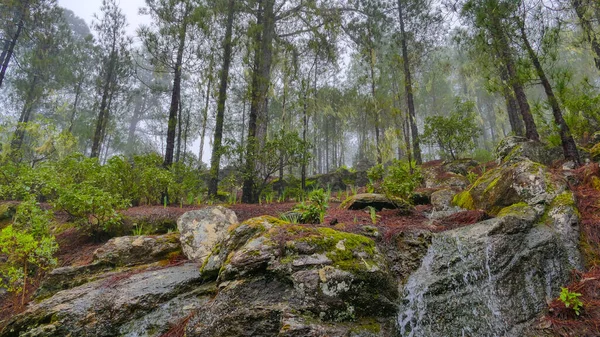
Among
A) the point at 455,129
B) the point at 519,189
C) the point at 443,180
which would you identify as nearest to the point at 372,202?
the point at 519,189

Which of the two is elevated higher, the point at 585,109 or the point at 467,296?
the point at 585,109

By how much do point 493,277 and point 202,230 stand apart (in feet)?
14.9

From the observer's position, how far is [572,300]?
9.09 ft

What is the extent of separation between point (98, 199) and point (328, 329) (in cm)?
508

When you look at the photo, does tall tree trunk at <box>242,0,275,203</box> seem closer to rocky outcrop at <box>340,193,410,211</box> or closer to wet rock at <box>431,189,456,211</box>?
rocky outcrop at <box>340,193,410,211</box>

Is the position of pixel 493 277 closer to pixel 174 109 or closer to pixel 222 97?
pixel 222 97

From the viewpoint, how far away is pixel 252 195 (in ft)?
29.6

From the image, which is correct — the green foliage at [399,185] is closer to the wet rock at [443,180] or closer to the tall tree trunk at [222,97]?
the wet rock at [443,180]

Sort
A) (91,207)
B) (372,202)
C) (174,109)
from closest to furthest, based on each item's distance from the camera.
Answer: (91,207)
(372,202)
(174,109)

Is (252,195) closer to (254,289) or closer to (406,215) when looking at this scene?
(406,215)

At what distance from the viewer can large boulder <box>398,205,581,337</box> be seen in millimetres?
3014

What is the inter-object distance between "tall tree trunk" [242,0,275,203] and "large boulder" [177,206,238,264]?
2.96 m

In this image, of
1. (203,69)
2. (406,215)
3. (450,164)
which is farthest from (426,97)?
(406,215)

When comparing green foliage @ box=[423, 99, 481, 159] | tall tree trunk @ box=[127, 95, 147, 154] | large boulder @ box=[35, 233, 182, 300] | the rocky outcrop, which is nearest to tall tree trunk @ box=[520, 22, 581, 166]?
the rocky outcrop
